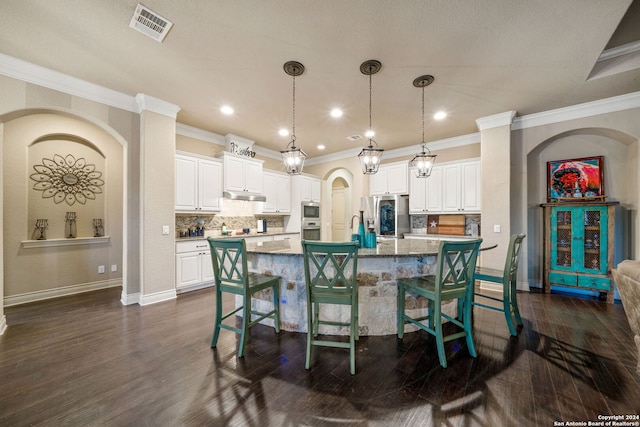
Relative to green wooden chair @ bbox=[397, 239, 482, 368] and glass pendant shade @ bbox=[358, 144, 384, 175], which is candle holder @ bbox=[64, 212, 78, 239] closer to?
glass pendant shade @ bbox=[358, 144, 384, 175]

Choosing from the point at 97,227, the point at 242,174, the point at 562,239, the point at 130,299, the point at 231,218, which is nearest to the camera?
the point at 130,299

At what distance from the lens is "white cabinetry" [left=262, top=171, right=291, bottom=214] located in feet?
18.8

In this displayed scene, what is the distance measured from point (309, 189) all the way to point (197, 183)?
2.75m

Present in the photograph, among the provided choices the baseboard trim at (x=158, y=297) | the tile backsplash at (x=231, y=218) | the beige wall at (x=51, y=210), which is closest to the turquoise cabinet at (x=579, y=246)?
the tile backsplash at (x=231, y=218)

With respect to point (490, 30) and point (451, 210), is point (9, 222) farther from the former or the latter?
point (451, 210)

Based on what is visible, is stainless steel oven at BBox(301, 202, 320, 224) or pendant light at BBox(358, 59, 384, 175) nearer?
pendant light at BBox(358, 59, 384, 175)

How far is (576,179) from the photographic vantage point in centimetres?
415

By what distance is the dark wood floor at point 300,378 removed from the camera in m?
1.57

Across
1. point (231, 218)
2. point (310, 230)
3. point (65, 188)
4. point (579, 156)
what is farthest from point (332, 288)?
point (579, 156)

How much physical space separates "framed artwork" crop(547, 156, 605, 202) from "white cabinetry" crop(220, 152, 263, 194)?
17.4 ft

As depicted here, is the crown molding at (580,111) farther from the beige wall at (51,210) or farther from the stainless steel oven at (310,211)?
the beige wall at (51,210)

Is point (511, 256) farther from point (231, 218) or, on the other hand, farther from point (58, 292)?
point (58, 292)

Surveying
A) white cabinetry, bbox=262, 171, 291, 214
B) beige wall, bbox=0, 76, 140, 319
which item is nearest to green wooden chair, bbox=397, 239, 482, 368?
beige wall, bbox=0, 76, 140, 319

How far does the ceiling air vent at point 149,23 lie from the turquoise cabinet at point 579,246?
553 cm
